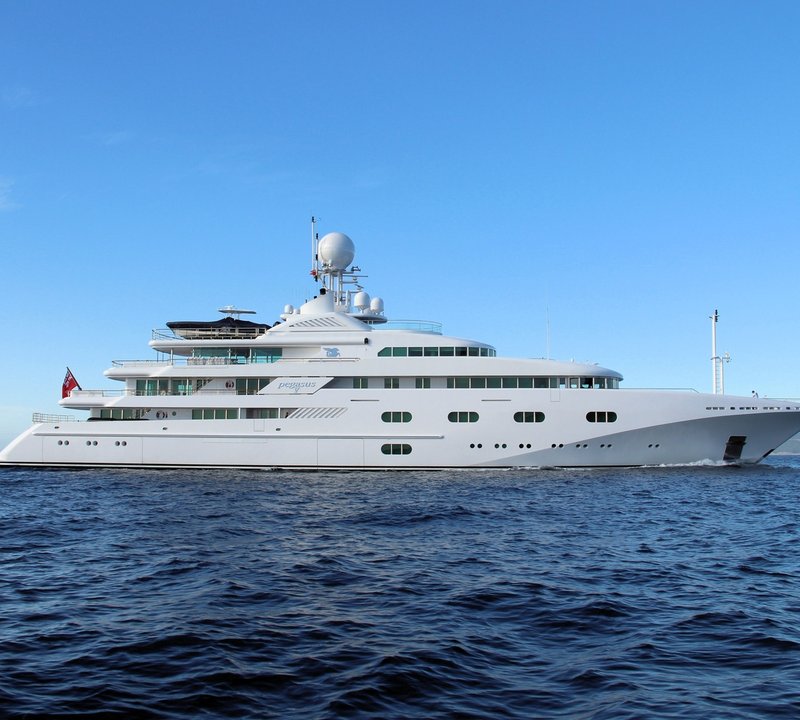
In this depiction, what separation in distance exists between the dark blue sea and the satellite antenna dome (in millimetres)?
19047

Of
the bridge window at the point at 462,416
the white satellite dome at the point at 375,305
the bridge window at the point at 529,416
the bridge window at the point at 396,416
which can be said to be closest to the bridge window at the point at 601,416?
the bridge window at the point at 529,416

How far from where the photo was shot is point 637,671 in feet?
24.0

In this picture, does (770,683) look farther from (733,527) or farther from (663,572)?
(733,527)

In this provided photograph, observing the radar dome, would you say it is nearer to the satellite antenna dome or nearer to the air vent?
the satellite antenna dome

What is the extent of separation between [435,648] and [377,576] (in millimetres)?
3491

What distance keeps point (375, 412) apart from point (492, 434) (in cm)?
518

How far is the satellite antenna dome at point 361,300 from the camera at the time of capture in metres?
36.7

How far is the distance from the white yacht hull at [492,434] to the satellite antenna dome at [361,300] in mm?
7808

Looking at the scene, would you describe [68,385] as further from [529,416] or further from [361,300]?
[529,416]

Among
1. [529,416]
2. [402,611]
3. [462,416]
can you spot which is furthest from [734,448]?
[402,611]

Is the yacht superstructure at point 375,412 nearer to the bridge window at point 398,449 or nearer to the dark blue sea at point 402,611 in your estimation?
the bridge window at point 398,449

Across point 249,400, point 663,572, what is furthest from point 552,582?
point 249,400

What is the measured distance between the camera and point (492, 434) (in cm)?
2936

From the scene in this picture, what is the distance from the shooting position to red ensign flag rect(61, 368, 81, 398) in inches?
1351
